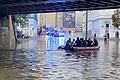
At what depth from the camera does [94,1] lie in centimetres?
3061

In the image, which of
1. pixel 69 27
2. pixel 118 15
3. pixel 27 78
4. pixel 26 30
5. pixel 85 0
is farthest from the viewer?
pixel 69 27

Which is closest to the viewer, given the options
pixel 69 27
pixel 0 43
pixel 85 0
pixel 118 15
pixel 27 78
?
pixel 27 78

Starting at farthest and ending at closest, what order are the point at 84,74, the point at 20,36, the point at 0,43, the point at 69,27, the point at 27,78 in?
1. the point at 69,27
2. the point at 20,36
3. the point at 0,43
4. the point at 84,74
5. the point at 27,78

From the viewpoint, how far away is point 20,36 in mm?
80625

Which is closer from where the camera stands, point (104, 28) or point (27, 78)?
point (27, 78)

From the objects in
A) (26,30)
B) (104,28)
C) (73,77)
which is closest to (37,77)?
(73,77)

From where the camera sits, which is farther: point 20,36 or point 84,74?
point 20,36

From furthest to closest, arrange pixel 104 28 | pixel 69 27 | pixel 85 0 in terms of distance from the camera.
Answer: pixel 69 27 → pixel 104 28 → pixel 85 0

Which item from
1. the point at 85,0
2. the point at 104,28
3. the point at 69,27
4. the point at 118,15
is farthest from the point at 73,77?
the point at 69,27

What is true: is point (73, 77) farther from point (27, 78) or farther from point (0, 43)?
point (0, 43)

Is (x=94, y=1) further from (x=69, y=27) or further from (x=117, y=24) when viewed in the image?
(x=69, y=27)

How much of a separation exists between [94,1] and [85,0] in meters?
1.48

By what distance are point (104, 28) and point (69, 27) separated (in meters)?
69.9

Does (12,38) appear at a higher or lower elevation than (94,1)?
lower
